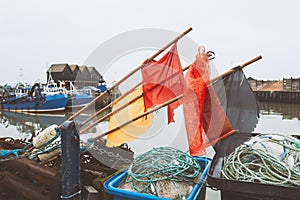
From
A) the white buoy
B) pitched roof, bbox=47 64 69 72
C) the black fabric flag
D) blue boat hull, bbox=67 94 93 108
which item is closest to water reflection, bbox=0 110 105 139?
blue boat hull, bbox=67 94 93 108

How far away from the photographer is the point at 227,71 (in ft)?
9.52

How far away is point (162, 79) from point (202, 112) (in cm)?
112

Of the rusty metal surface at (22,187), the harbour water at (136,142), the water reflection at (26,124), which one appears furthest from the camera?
the water reflection at (26,124)

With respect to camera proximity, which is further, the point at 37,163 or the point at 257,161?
the point at 37,163

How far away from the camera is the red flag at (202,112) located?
2852mm

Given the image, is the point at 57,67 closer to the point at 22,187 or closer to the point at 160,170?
the point at 22,187

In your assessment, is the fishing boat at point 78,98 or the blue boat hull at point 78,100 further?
the fishing boat at point 78,98

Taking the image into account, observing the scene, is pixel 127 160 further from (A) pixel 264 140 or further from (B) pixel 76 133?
(A) pixel 264 140

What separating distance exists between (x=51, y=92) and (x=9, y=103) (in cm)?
522

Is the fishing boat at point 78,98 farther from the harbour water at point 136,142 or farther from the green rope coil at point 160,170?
the green rope coil at point 160,170

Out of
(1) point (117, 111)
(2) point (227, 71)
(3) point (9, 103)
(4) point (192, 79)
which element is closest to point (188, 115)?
(4) point (192, 79)

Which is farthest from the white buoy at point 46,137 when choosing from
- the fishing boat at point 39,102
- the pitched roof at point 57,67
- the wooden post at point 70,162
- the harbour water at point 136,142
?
the pitched roof at point 57,67

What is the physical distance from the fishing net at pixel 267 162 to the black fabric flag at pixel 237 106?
1.10 feet

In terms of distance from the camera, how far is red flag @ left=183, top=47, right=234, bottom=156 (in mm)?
2852
